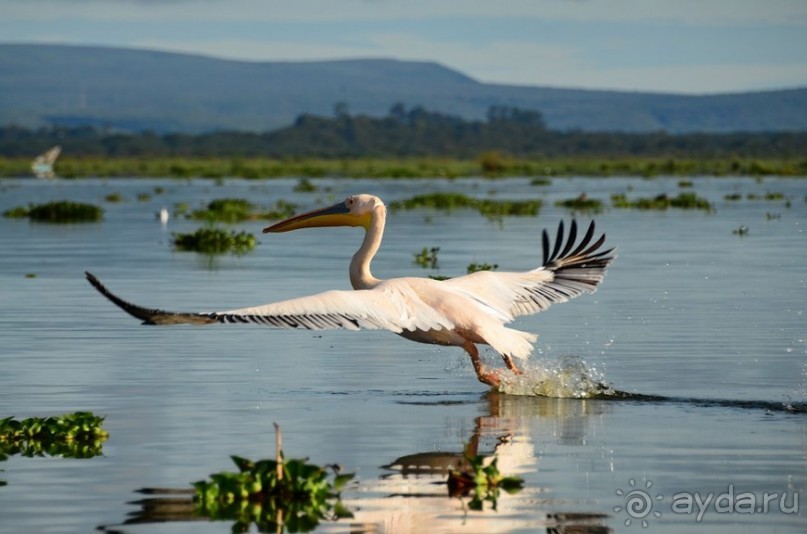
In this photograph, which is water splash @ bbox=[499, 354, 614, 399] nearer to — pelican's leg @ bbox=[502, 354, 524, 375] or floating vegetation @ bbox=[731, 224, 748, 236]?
pelican's leg @ bbox=[502, 354, 524, 375]

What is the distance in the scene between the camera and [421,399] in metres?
10.8

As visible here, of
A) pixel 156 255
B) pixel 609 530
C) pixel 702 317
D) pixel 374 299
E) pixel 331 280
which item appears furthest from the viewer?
pixel 156 255

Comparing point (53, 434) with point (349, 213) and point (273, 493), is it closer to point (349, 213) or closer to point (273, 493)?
point (273, 493)

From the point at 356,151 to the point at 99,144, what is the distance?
27.3 metres

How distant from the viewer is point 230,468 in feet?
27.2

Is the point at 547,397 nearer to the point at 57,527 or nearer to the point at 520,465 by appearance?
the point at 520,465

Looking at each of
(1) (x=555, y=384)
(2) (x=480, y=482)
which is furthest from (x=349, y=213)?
(2) (x=480, y=482)

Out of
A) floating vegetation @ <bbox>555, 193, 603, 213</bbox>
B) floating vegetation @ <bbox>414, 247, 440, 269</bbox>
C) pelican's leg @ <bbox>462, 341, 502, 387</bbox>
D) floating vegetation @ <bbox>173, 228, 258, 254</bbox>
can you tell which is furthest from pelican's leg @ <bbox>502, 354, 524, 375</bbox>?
floating vegetation @ <bbox>555, 193, 603, 213</bbox>

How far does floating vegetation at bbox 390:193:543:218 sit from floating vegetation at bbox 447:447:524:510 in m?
27.5

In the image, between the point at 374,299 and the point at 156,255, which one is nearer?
the point at 374,299

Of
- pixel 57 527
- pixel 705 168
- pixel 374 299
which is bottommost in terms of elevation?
pixel 57 527

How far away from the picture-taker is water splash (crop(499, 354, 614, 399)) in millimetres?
10961

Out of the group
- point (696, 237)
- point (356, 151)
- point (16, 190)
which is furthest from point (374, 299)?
point (356, 151)

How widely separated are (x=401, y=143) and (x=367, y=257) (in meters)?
171
